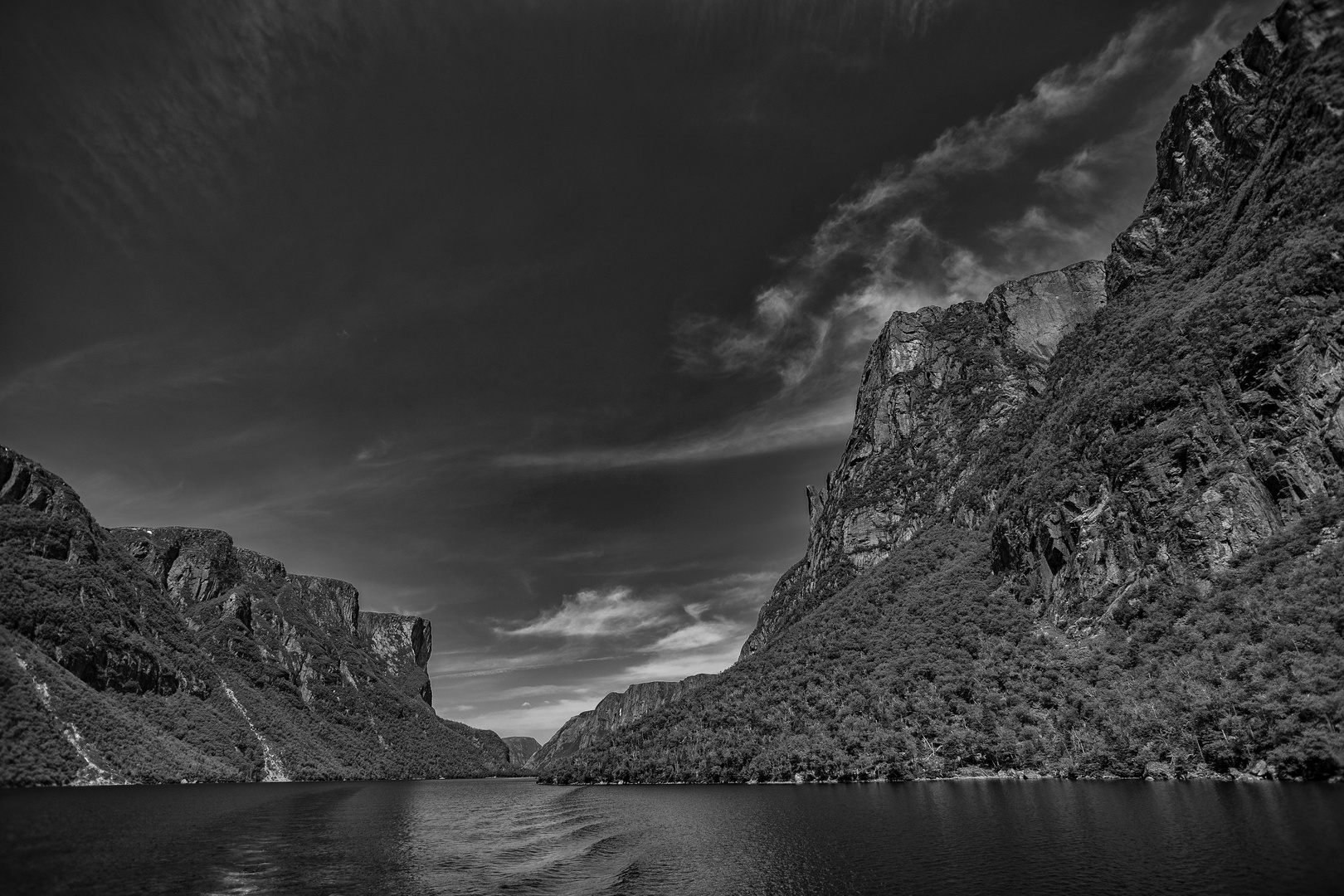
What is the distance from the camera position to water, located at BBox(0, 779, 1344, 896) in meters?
34.2

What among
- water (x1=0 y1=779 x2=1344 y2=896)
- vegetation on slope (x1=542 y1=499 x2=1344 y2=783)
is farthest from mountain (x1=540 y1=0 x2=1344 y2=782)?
water (x1=0 y1=779 x2=1344 y2=896)

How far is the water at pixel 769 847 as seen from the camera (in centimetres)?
3425

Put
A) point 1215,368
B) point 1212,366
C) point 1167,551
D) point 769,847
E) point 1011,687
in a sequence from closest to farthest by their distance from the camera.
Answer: point 769,847 < point 1167,551 < point 1215,368 < point 1212,366 < point 1011,687

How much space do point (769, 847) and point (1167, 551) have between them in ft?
292

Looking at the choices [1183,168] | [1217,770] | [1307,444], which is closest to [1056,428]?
[1307,444]

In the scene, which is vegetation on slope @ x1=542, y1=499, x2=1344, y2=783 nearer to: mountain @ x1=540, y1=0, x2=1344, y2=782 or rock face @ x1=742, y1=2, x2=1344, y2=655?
mountain @ x1=540, y1=0, x2=1344, y2=782

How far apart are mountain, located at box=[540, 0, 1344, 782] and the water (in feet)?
40.7

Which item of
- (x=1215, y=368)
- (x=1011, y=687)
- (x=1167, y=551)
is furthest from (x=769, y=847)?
(x=1215, y=368)

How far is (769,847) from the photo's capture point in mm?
52000

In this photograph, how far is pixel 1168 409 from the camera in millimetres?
108125

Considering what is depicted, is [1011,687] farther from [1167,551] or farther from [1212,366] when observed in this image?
[1212,366]

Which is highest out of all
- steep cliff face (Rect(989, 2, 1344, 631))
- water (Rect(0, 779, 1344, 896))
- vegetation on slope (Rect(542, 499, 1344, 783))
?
steep cliff face (Rect(989, 2, 1344, 631))

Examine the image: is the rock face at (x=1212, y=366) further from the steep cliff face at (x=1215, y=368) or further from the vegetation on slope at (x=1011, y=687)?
the vegetation on slope at (x=1011, y=687)

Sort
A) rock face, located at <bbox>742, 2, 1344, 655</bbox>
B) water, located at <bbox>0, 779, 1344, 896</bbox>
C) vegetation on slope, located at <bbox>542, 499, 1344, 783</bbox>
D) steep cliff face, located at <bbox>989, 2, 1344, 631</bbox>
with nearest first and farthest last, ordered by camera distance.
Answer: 1. water, located at <bbox>0, 779, 1344, 896</bbox>
2. vegetation on slope, located at <bbox>542, 499, 1344, 783</bbox>
3. steep cliff face, located at <bbox>989, 2, 1344, 631</bbox>
4. rock face, located at <bbox>742, 2, 1344, 655</bbox>
